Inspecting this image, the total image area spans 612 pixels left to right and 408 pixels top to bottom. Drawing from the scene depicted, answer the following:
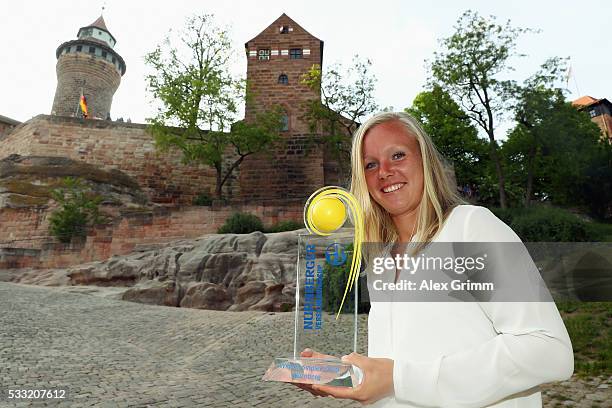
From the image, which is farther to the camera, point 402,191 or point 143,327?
point 143,327

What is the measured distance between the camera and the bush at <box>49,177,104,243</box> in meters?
18.0

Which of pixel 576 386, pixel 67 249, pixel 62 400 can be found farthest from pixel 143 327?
pixel 67 249

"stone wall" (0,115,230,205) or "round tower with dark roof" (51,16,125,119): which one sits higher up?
"round tower with dark roof" (51,16,125,119)

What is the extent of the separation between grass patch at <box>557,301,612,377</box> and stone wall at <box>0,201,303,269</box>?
11112 mm

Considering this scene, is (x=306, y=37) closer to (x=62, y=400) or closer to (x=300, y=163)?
(x=300, y=163)

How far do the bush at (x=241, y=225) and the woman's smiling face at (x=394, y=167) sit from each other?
15.2 metres

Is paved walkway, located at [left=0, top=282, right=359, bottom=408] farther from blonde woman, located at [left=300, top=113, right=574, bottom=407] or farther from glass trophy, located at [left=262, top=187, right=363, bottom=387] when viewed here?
blonde woman, located at [left=300, top=113, right=574, bottom=407]

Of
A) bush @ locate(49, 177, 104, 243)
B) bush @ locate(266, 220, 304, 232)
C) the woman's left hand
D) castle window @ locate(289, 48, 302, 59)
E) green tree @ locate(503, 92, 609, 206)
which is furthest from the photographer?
castle window @ locate(289, 48, 302, 59)

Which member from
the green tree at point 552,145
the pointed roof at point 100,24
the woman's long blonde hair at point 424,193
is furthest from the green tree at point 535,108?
the pointed roof at point 100,24

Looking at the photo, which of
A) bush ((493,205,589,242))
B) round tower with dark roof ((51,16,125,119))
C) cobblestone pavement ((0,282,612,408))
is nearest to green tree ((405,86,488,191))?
bush ((493,205,589,242))

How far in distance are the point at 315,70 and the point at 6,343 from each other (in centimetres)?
1952

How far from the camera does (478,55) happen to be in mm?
18750

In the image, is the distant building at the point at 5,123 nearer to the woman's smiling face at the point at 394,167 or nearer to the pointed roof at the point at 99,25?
the pointed roof at the point at 99,25

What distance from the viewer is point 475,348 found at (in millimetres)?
965
